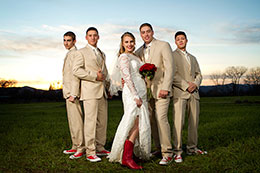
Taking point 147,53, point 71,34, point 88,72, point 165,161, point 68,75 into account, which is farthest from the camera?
point 71,34

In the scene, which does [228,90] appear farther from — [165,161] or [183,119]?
[165,161]

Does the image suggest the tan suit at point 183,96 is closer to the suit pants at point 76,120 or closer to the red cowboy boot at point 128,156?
the red cowboy boot at point 128,156

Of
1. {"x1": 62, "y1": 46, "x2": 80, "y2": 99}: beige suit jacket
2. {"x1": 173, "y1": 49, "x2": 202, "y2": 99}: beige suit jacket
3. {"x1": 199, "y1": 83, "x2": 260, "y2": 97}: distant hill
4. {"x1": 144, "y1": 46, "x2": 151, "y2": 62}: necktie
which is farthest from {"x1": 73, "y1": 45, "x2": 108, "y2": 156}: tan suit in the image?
{"x1": 199, "y1": 83, "x2": 260, "y2": 97}: distant hill

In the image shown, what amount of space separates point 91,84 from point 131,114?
120 centimetres

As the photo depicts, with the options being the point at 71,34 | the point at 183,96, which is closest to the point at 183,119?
the point at 183,96

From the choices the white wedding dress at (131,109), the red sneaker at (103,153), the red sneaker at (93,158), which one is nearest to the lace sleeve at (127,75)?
the white wedding dress at (131,109)

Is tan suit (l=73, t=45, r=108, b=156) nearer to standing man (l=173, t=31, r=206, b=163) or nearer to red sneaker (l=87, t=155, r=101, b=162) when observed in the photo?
red sneaker (l=87, t=155, r=101, b=162)

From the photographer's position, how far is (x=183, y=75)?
5664 millimetres

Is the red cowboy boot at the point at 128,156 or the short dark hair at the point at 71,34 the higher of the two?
the short dark hair at the point at 71,34

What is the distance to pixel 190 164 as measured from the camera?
16.4 ft

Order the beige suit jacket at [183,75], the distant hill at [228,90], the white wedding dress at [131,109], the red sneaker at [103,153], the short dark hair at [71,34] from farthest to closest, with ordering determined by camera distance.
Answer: the distant hill at [228,90]
the short dark hair at [71,34]
the red sneaker at [103,153]
the beige suit jacket at [183,75]
the white wedding dress at [131,109]

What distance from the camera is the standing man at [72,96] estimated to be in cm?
574

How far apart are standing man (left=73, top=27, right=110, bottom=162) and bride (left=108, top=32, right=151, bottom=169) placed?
0.69 metres

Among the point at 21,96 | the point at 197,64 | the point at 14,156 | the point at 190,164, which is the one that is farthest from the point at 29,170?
the point at 21,96
